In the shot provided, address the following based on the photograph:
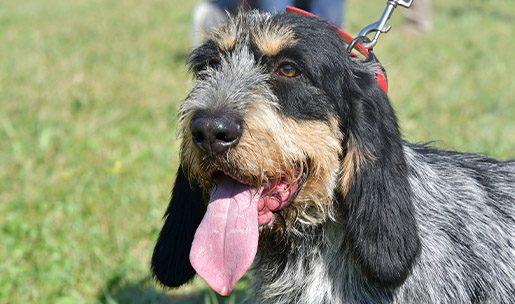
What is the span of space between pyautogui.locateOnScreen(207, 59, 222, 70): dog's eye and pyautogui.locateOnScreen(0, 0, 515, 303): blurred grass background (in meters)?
0.24

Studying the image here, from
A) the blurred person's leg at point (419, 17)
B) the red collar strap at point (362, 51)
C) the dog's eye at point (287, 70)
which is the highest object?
the red collar strap at point (362, 51)

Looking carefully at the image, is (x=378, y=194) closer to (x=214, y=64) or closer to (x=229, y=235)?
(x=229, y=235)

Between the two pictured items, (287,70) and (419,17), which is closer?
(287,70)

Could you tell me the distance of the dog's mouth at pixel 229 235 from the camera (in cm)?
299

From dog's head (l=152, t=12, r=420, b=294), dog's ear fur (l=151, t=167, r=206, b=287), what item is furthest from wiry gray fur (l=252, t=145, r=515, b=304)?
dog's ear fur (l=151, t=167, r=206, b=287)

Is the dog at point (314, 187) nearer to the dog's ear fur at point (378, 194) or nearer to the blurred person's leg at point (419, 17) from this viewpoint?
the dog's ear fur at point (378, 194)

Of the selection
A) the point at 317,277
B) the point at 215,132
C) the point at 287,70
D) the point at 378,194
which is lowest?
the point at 317,277

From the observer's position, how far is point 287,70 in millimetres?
3111

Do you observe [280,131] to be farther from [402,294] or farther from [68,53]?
[68,53]

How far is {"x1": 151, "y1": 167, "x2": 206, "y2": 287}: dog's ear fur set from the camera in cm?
352

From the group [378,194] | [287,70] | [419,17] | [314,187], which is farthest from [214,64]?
[419,17]

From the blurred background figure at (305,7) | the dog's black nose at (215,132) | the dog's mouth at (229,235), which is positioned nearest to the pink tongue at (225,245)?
the dog's mouth at (229,235)

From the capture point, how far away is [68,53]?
11.4 meters

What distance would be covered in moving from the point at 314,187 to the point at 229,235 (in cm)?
40
